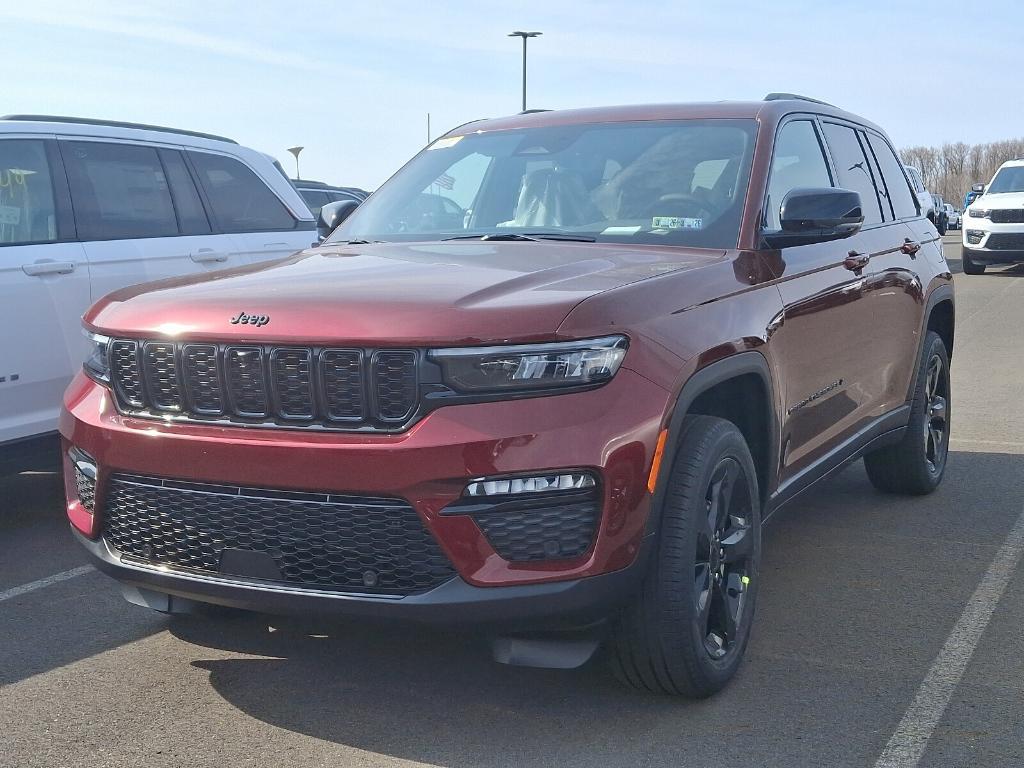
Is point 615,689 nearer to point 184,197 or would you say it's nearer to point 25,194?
point 25,194

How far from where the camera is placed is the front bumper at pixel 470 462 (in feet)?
10.1

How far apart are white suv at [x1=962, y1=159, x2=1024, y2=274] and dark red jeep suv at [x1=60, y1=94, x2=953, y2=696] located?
19.4 m

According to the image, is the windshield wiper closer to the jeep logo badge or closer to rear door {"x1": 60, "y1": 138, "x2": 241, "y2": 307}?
the jeep logo badge

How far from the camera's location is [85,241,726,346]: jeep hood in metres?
3.15

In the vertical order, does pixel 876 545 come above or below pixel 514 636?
below

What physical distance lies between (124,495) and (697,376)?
1.62 metres

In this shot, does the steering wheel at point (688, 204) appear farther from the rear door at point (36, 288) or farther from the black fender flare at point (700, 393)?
the rear door at point (36, 288)

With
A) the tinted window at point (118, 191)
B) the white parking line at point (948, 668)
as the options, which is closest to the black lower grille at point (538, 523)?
the white parking line at point (948, 668)

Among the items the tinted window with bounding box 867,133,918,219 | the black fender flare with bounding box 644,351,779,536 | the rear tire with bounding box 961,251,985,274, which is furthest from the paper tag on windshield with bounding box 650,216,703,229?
the rear tire with bounding box 961,251,985,274

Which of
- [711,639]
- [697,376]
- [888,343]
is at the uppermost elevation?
[697,376]

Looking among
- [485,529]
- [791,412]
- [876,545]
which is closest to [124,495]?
[485,529]

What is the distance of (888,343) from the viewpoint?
5449mm

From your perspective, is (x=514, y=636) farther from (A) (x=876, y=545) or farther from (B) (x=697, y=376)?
(A) (x=876, y=545)

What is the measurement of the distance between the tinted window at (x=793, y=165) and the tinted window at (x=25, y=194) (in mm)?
3320
